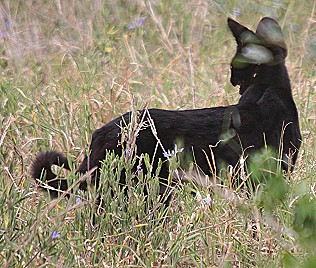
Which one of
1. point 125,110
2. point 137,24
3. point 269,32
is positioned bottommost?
point 125,110

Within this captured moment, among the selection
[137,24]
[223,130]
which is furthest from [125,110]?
[137,24]

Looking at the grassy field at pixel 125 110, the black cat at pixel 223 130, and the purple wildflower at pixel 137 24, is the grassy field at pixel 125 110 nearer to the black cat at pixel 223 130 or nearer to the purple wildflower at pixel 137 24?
the purple wildflower at pixel 137 24

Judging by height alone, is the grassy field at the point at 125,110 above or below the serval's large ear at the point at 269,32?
below

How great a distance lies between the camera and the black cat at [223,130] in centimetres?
296

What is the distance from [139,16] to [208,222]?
375cm

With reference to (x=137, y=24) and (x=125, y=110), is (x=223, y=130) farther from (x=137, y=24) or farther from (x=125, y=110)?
(x=137, y=24)

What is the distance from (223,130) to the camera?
3125 millimetres

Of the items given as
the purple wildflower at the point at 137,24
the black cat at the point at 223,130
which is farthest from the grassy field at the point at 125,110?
the black cat at the point at 223,130

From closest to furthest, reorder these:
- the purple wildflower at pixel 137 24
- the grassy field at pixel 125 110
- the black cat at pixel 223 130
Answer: the grassy field at pixel 125 110
the black cat at pixel 223 130
the purple wildflower at pixel 137 24

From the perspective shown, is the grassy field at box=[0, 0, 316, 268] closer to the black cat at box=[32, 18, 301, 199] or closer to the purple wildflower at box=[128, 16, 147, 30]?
the purple wildflower at box=[128, 16, 147, 30]

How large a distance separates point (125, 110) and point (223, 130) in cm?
121

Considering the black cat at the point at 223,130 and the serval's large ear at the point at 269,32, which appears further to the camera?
the black cat at the point at 223,130

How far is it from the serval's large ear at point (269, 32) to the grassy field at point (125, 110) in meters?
0.09

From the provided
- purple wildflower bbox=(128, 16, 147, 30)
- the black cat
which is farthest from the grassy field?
the black cat
